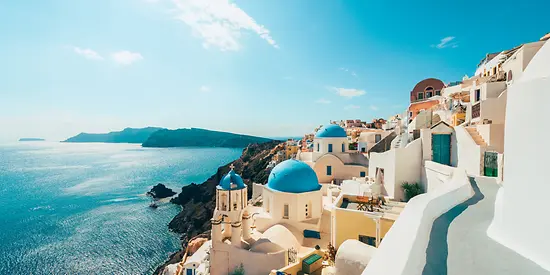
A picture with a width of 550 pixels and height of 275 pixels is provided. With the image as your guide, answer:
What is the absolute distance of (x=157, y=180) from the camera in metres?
68.4

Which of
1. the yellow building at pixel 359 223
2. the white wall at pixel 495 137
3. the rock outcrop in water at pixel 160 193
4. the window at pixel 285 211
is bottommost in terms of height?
the rock outcrop in water at pixel 160 193

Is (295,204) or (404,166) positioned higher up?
(404,166)

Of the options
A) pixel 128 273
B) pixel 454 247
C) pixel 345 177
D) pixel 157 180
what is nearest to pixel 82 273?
pixel 128 273

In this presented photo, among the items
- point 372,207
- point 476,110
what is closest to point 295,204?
point 372,207

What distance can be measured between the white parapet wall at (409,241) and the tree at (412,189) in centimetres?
861

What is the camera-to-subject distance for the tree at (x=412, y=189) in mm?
12133

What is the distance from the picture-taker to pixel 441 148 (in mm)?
11633

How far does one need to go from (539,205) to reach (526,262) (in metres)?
0.53

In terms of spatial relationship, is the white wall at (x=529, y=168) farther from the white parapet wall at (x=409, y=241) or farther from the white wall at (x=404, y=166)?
the white wall at (x=404, y=166)

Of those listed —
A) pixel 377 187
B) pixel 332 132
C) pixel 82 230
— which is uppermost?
pixel 332 132

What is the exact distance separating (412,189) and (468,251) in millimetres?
10664

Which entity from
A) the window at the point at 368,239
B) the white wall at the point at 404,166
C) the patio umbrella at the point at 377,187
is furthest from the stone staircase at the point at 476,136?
the window at the point at 368,239

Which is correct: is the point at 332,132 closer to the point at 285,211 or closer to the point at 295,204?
the point at 295,204

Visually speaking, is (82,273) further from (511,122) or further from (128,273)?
(511,122)
